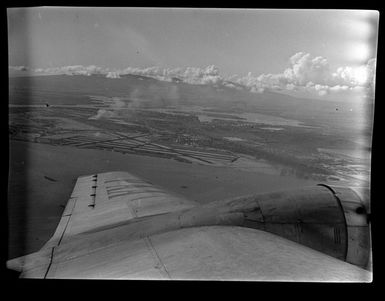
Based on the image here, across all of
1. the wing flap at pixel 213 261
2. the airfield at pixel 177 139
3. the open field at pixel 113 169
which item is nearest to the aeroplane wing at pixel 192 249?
the wing flap at pixel 213 261

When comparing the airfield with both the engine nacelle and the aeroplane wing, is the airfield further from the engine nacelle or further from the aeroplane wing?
the aeroplane wing

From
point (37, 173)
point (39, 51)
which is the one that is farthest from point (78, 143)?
point (39, 51)


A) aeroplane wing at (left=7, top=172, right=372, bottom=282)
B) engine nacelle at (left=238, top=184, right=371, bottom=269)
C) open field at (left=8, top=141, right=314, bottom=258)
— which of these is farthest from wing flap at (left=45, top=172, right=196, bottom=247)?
engine nacelle at (left=238, top=184, right=371, bottom=269)

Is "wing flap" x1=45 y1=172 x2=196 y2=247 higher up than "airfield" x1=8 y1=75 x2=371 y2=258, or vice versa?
"airfield" x1=8 y1=75 x2=371 y2=258

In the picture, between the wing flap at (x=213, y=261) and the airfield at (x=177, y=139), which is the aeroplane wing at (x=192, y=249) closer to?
the wing flap at (x=213, y=261)

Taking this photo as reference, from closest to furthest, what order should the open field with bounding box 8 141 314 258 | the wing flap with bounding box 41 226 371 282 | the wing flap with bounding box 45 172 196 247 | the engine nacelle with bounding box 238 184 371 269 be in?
1. the wing flap with bounding box 41 226 371 282
2. the engine nacelle with bounding box 238 184 371 269
3. the wing flap with bounding box 45 172 196 247
4. the open field with bounding box 8 141 314 258

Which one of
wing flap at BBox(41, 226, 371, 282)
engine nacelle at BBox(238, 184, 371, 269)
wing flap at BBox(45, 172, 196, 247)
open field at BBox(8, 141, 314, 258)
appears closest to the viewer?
wing flap at BBox(41, 226, 371, 282)

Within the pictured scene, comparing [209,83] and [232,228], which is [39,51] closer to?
[209,83]
